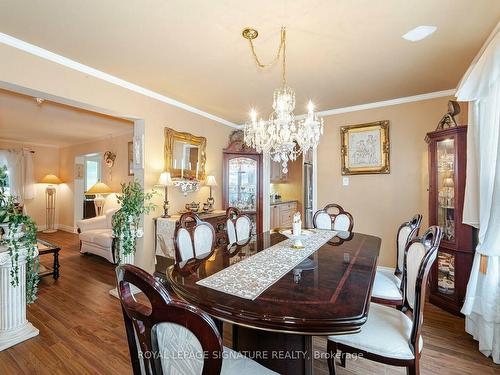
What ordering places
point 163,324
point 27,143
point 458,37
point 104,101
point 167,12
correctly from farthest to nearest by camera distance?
point 27,143 < point 104,101 < point 458,37 < point 167,12 < point 163,324

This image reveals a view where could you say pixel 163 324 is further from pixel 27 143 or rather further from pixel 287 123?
pixel 27 143

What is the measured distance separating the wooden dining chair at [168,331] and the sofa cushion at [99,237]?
353cm

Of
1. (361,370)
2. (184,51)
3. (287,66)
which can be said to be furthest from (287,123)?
(361,370)

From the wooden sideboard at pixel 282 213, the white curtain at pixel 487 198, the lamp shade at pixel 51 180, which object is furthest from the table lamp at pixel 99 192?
the white curtain at pixel 487 198

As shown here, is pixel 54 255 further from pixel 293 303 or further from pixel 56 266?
pixel 293 303

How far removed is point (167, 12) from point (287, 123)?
1.24 m

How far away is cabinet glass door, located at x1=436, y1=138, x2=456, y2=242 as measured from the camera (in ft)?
8.46

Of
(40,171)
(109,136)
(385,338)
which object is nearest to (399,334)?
(385,338)

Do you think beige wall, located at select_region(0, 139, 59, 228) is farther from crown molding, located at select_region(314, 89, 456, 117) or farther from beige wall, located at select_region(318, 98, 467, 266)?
beige wall, located at select_region(318, 98, 467, 266)

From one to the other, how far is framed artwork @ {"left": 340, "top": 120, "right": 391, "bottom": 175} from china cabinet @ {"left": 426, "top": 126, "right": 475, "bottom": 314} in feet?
2.34

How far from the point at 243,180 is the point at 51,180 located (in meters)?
5.68

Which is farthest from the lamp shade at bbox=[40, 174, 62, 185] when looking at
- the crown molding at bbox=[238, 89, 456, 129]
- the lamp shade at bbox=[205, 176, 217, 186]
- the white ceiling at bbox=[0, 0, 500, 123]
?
the crown molding at bbox=[238, 89, 456, 129]

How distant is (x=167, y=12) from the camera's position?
68.5 inches

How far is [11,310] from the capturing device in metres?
2.04
